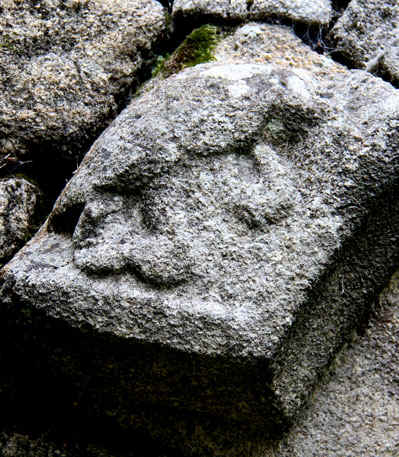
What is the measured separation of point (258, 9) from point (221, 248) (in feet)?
2.44

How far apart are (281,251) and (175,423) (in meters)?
0.42

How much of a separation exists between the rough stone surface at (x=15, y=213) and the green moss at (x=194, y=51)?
43 centimetres

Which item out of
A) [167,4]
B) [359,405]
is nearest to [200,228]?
[359,405]

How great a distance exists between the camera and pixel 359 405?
3.66 feet

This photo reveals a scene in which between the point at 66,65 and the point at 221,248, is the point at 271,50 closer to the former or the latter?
the point at 66,65

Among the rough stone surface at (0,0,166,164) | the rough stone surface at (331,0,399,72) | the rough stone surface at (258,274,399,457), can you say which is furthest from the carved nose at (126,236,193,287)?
the rough stone surface at (331,0,399,72)

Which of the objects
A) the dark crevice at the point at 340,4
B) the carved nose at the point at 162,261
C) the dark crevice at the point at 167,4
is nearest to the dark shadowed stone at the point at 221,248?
the carved nose at the point at 162,261

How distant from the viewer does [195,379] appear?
1027 millimetres

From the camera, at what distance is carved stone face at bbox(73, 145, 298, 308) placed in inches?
38.6

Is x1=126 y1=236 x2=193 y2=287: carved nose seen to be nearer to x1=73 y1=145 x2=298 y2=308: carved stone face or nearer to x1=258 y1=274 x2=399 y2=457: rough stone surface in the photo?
x1=73 y1=145 x2=298 y2=308: carved stone face

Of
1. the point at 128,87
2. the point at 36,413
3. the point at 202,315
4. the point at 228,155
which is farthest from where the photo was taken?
the point at 128,87

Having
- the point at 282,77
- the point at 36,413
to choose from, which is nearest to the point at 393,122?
the point at 282,77

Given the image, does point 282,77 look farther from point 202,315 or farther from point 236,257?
point 202,315

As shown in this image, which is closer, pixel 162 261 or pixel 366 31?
pixel 162 261
